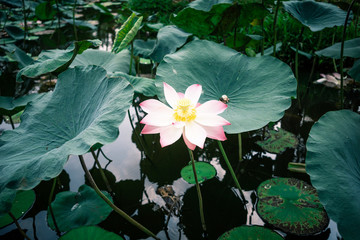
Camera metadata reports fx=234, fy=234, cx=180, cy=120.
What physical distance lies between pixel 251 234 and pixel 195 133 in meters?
0.57

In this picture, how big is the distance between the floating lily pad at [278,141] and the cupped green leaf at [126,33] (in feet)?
3.73

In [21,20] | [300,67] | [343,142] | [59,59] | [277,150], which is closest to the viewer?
[343,142]

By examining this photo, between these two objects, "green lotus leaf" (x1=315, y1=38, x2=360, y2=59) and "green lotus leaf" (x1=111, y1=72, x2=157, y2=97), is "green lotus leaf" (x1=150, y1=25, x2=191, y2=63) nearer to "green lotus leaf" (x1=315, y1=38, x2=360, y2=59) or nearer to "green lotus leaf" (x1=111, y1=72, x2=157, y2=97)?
"green lotus leaf" (x1=111, y1=72, x2=157, y2=97)

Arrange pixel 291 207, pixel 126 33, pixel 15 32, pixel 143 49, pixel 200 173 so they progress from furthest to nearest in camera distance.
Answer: pixel 15 32 → pixel 143 49 → pixel 200 173 → pixel 126 33 → pixel 291 207

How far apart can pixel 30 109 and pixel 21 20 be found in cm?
578

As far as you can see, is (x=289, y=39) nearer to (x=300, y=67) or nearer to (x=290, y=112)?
(x=300, y=67)

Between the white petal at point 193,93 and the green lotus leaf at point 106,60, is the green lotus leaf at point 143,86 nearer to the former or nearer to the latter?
the green lotus leaf at point 106,60

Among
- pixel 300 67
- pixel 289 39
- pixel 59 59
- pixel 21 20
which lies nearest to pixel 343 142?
pixel 59 59

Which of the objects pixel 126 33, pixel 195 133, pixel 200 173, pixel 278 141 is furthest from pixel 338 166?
pixel 126 33

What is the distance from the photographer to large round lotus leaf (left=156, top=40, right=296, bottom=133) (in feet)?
3.34

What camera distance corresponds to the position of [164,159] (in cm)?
167

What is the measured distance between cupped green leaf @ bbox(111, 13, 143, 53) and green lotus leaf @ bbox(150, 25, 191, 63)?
14.4 inches

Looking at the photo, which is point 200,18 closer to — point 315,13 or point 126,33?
point 126,33

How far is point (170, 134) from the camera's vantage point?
695 millimetres
